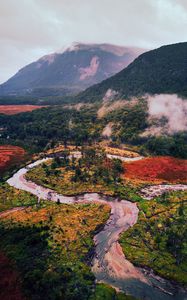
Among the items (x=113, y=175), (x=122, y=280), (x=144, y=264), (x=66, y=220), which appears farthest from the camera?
(x=113, y=175)

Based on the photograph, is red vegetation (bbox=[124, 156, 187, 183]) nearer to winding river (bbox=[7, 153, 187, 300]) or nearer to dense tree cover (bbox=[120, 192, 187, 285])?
winding river (bbox=[7, 153, 187, 300])

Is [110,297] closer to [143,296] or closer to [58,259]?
[143,296]

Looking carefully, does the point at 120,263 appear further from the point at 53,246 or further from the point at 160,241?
the point at 53,246

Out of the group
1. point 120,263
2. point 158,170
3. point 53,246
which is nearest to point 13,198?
point 53,246

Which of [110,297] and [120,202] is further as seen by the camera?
[120,202]

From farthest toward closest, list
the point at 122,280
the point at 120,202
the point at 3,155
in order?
the point at 3,155 < the point at 120,202 < the point at 122,280

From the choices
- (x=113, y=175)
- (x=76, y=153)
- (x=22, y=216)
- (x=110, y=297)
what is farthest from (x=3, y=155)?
(x=110, y=297)

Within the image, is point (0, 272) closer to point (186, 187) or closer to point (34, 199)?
point (34, 199)
